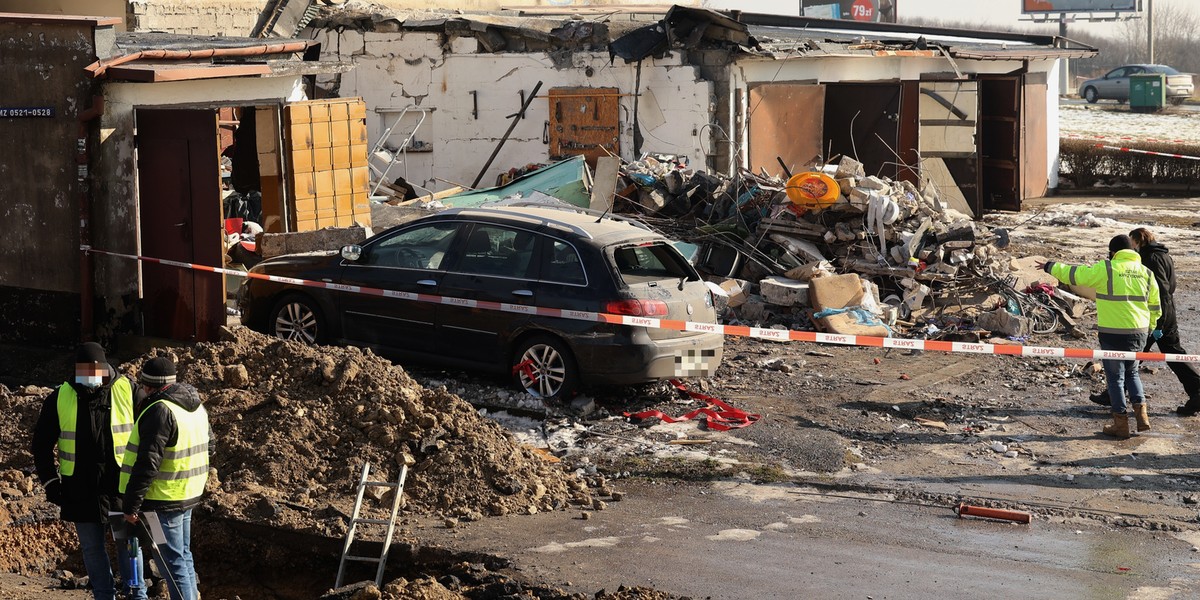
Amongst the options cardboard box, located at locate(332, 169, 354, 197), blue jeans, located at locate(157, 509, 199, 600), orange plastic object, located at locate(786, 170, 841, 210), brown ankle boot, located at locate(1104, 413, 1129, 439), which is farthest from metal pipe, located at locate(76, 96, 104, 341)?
brown ankle boot, located at locate(1104, 413, 1129, 439)

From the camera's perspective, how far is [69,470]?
641 cm

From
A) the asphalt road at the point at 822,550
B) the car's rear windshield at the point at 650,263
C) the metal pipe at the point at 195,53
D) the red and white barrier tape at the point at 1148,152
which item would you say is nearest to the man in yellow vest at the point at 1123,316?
the asphalt road at the point at 822,550

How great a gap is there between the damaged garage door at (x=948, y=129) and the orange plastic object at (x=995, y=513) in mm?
14796

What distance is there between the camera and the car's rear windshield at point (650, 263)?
34.1ft

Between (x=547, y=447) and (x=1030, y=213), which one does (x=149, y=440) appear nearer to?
(x=547, y=447)

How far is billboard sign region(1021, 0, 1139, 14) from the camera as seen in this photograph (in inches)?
3061

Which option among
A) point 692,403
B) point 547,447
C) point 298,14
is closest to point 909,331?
point 692,403

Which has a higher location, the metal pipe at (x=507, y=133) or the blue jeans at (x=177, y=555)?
the metal pipe at (x=507, y=133)

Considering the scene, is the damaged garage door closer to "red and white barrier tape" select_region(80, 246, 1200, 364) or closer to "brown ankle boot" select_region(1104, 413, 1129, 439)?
"red and white barrier tape" select_region(80, 246, 1200, 364)

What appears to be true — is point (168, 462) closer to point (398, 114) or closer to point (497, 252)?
point (497, 252)

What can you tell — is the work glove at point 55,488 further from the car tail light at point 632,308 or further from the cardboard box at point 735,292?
the cardboard box at point 735,292

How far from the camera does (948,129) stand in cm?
2225

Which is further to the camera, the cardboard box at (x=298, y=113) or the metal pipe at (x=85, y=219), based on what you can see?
the cardboard box at (x=298, y=113)

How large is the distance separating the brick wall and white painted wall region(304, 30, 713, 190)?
1.26m
